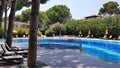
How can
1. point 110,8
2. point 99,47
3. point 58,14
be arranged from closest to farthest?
point 99,47 < point 58,14 < point 110,8

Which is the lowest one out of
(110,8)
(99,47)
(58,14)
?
(99,47)

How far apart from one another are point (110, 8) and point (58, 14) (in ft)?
54.8

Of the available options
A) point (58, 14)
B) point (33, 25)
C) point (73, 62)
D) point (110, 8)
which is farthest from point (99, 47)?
point (110, 8)

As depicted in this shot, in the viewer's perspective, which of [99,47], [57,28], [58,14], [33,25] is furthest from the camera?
[58,14]

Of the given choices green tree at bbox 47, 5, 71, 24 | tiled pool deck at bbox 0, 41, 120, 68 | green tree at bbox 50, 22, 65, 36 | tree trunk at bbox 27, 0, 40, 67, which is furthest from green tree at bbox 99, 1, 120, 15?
tree trunk at bbox 27, 0, 40, 67

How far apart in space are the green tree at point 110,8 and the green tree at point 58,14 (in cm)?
1143

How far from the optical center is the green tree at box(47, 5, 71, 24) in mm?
65375

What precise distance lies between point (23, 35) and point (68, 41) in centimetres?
1156

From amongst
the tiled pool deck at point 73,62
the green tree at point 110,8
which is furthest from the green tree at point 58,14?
the tiled pool deck at point 73,62

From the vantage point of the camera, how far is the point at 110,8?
72812mm

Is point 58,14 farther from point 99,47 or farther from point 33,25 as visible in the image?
point 33,25

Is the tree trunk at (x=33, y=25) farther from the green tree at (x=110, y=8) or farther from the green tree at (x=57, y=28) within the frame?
the green tree at (x=110, y=8)

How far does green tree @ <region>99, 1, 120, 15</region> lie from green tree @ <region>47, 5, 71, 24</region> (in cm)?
1143

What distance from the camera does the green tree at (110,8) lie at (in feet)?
234
